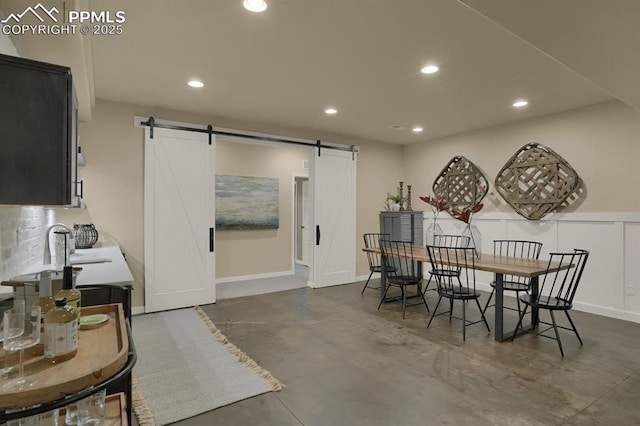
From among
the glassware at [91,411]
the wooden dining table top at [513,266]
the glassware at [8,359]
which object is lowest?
the glassware at [91,411]

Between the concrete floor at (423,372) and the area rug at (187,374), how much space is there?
0.11 meters

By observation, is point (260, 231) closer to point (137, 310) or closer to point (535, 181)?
point (137, 310)

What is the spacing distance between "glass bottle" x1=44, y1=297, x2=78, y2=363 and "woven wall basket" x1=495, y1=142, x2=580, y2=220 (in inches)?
202

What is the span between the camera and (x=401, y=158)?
6793 mm

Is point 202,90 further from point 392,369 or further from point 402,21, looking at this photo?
point 392,369

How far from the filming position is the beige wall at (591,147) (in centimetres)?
393

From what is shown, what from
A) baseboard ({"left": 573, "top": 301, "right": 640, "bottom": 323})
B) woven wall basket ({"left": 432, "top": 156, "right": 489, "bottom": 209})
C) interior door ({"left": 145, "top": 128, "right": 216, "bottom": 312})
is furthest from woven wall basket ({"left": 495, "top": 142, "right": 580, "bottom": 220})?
interior door ({"left": 145, "top": 128, "right": 216, "bottom": 312})

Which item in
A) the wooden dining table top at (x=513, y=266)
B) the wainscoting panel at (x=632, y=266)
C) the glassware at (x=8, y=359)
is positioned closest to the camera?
the glassware at (x=8, y=359)

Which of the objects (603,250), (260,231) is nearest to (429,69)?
(603,250)

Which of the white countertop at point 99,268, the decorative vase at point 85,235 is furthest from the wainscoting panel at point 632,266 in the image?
the decorative vase at point 85,235

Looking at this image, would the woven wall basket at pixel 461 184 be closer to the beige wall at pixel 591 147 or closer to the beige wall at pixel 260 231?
the beige wall at pixel 591 147

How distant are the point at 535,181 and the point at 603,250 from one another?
115cm

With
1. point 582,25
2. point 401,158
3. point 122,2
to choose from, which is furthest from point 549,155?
point 122,2

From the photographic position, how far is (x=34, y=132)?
1.22m
